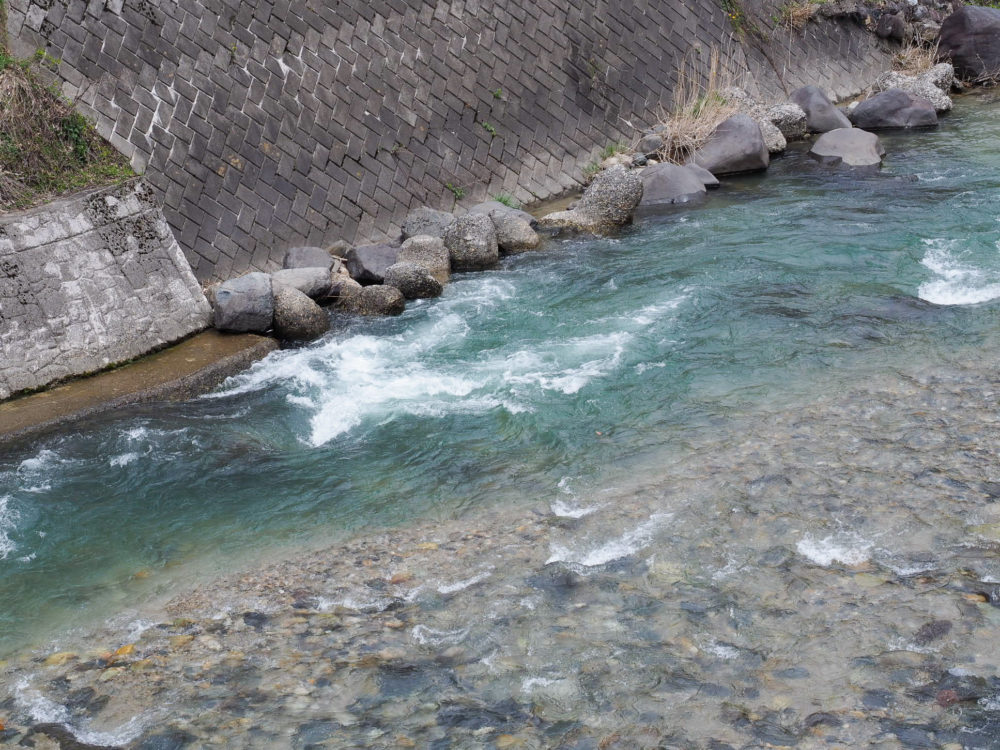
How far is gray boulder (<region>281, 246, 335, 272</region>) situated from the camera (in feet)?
32.1

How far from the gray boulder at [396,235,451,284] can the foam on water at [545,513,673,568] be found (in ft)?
17.3

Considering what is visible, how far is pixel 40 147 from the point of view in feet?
27.8

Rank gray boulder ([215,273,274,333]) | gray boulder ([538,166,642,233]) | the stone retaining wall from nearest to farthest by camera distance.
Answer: the stone retaining wall < gray boulder ([215,273,274,333]) < gray boulder ([538,166,642,233])

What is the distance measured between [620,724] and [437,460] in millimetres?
2907

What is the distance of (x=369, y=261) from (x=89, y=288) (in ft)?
9.21

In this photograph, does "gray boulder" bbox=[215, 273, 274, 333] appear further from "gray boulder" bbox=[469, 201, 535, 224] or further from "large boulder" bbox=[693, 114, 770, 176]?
"large boulder" bbox=[693, 114, 770, 176]

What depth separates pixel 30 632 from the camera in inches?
196

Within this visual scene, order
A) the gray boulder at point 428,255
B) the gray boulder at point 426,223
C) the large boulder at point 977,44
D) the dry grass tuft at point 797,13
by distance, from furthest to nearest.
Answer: the large boulder at point 977,44
the dry grass tuft at point 797,13
the gray boulder at point 426,223
the gray boulder at point 428,255

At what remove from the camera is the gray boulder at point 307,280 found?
362 inches

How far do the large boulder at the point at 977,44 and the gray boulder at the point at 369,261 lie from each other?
1132 centimetres

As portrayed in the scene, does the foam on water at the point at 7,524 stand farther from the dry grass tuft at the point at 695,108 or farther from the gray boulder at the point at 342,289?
the dry grass tuft at the point at 695,108

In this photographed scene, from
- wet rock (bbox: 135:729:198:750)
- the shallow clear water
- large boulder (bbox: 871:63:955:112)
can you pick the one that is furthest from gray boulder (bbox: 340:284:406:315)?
large boulder (bbox: 871:63:955:112)

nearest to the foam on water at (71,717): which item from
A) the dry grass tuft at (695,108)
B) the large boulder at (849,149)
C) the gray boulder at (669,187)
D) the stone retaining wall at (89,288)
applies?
the stone retaining wall at (89,288)

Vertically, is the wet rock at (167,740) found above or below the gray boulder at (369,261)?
below
